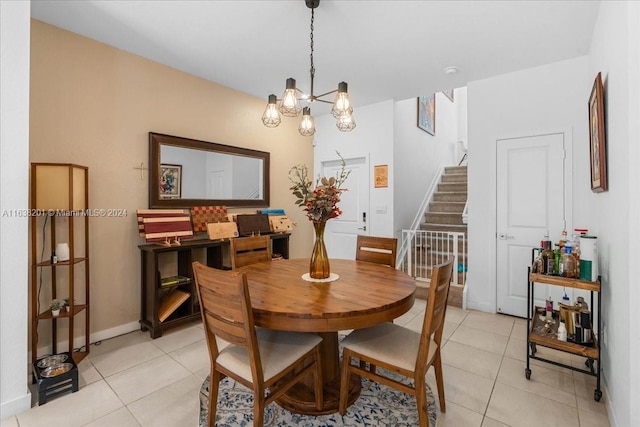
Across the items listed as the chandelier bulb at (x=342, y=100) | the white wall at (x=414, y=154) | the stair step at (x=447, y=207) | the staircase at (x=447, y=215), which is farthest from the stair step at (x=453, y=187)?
the chandelier bulb at (x=342, y=100)

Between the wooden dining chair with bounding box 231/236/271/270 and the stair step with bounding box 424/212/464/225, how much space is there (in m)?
3.46

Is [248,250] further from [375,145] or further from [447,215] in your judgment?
[447,215]

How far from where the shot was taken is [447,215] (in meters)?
5.14

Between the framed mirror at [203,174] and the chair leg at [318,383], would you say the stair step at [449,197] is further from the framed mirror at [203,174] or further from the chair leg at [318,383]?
the chair leg at [318,383]

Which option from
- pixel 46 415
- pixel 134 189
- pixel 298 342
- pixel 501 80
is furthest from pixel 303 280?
pixel 501 80

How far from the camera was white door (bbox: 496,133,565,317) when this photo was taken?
311 cm

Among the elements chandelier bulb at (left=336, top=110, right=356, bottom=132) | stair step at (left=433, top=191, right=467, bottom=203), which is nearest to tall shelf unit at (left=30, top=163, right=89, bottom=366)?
chandelier bulb at (left=336, top=110, right=356, bottom=132)

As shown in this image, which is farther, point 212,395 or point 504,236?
point 504,236

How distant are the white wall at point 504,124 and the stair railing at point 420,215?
3.25 ft

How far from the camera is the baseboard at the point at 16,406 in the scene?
1.78m

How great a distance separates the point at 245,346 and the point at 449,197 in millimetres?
5051

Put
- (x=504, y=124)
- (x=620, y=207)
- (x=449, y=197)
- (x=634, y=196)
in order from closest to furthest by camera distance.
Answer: (x=634, y=196)
(x=620, y=207)
(x=504, y=124)
(x=449, y=197)

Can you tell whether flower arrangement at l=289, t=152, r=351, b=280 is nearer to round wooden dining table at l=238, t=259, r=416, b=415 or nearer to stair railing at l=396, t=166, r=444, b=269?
round wooden dining table at l=238, t=259, r=416, b=415

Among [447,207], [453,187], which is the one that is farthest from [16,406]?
[453,187]
